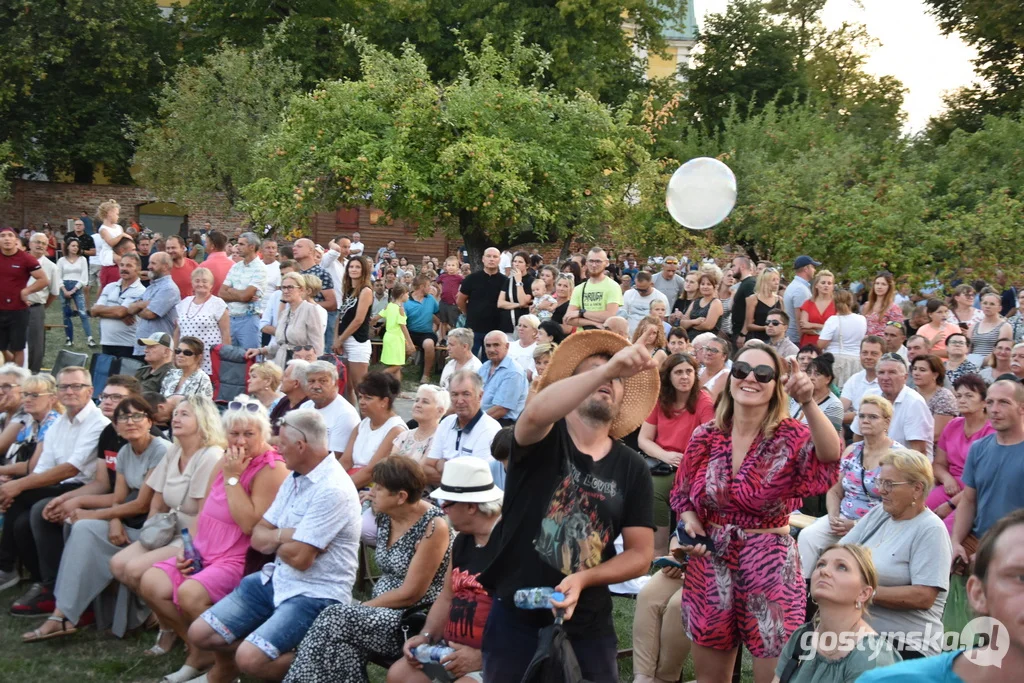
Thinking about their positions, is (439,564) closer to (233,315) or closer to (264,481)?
(264,481)

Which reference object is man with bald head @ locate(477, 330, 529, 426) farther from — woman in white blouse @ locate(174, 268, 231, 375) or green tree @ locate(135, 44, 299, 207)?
green tree @ locate(135, 44, 299, 207)

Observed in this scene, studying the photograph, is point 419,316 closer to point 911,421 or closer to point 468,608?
point 911,421

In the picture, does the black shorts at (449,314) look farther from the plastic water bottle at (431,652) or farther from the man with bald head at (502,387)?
the plastic water bottle at (431,652)

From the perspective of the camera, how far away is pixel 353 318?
10781 mm

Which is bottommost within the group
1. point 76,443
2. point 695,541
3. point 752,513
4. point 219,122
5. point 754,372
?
point 76,443

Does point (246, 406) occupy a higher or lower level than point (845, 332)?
lower

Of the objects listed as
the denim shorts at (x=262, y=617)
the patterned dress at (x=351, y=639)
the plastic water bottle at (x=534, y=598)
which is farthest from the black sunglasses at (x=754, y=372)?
the denim shorts at (x=262, y=617)

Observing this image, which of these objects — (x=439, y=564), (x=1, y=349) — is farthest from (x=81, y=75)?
(x=439, y=564)

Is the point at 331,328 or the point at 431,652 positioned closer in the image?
the point at 431,652

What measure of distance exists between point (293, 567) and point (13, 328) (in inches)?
325

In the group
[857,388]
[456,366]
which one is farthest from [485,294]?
[857,388]

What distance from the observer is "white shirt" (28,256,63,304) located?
39.4 ft

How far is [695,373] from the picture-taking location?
667cm

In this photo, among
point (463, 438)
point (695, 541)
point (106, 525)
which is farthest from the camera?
point (463, 438)
